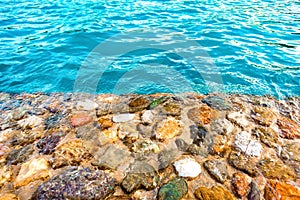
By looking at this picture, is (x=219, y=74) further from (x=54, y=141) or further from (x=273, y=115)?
(x=54, y=141)

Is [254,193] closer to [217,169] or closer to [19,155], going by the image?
[217,169]

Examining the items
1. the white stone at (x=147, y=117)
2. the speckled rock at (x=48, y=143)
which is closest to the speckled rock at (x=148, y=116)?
the white stone at (x=147, y=117)

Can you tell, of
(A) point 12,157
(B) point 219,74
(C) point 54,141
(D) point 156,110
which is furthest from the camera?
(B) point 219,74

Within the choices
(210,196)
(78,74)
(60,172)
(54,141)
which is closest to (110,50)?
(78,74)

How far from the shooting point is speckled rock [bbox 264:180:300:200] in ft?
8.12

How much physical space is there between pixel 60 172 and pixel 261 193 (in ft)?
8.21

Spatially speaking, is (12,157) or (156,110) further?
(156,110)

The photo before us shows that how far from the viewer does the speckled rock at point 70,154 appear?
294cm

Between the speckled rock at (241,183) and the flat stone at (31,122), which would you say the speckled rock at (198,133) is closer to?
the speckled rock at (241,183)

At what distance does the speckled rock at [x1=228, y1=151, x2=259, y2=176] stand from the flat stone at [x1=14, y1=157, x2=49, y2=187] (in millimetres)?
2476

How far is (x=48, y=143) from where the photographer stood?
330 centimetres

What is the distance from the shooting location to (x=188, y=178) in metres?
2.74

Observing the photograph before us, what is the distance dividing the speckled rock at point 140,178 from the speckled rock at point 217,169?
702 millimetres

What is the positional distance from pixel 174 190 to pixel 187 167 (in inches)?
15.4
